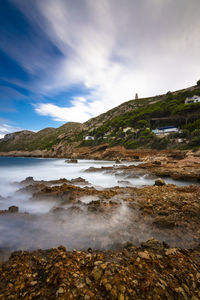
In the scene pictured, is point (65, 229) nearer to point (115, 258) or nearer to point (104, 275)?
point (115, 258)

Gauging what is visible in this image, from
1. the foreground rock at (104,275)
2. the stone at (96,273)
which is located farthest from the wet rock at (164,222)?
the stone at (96,273)

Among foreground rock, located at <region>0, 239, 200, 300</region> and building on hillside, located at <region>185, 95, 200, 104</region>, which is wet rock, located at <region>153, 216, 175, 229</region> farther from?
building on hillside, located at <region>185, 95, 200, 104</region>

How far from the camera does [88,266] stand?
221 centimetres

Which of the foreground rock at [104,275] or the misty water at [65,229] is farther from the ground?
the foreground rock at [104,275]

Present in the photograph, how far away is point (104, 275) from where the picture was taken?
75.4 inches

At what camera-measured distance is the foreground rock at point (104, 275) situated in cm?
168

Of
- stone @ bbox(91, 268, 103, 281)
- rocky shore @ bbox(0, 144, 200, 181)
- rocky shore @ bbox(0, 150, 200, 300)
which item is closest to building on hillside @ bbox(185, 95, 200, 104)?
rocky shore @ bbox(0, 144, 200, 181)

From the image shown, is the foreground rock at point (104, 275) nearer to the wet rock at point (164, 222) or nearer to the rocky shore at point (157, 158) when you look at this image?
the wet rock at point (164, 222)

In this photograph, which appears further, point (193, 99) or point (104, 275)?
point (193, 99)

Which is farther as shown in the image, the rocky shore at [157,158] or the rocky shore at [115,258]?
the rocky shore at [157,158]

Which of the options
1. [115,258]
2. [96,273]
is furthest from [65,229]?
[96,273]

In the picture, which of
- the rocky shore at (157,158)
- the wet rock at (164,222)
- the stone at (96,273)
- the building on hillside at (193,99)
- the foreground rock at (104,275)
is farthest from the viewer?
the building on hillside at (193,99)

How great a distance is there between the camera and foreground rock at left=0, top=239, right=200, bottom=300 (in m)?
1.68

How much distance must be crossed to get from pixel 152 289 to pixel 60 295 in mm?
1176
